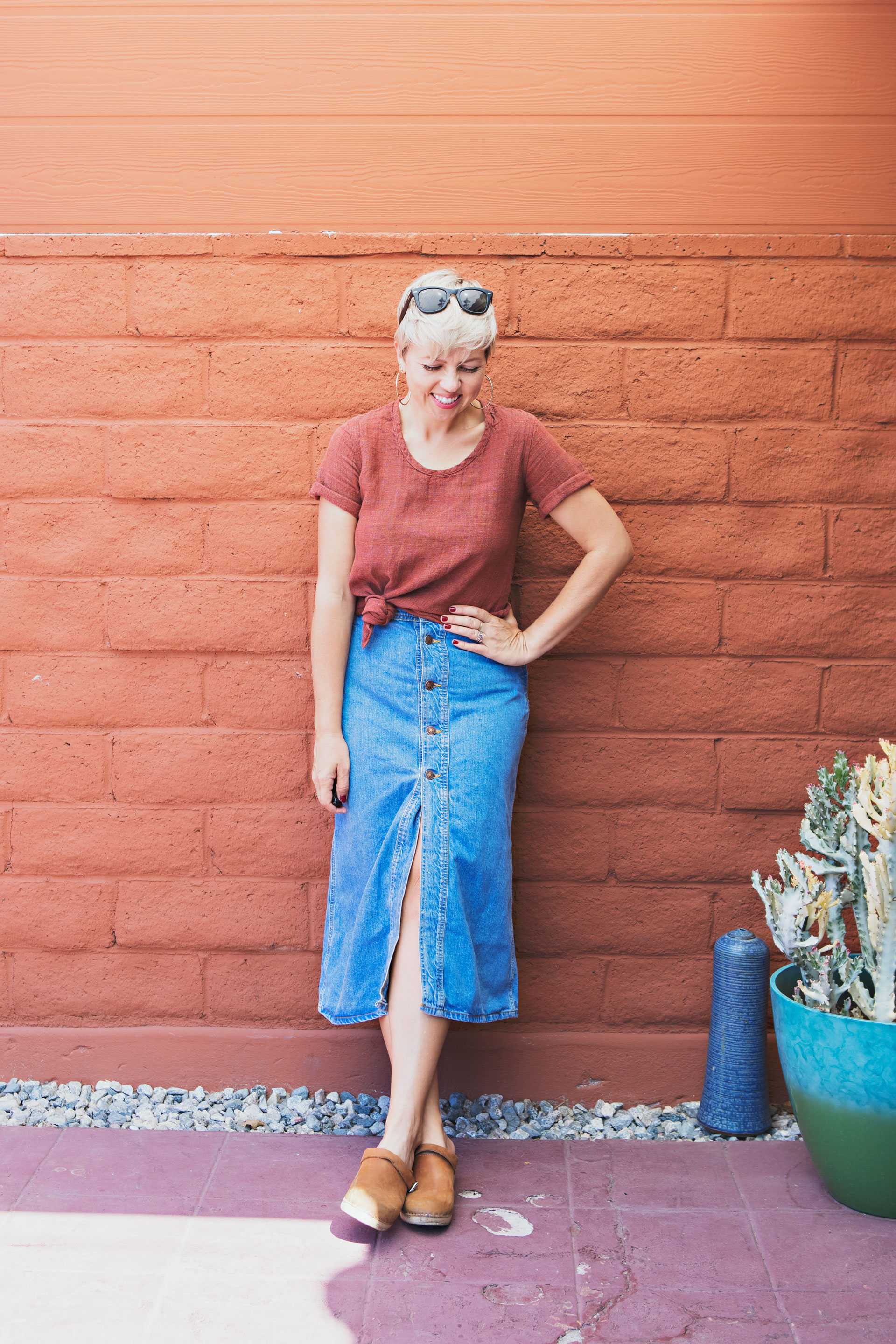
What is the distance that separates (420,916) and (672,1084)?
1020 millimetres

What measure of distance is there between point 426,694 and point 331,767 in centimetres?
28

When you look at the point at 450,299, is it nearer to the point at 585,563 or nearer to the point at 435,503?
the point at 435,503

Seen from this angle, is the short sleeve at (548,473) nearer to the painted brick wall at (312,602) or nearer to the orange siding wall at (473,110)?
the painted brick wall at (312,602)

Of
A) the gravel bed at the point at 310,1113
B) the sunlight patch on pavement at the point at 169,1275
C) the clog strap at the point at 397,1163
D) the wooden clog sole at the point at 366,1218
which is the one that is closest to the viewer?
the sunlight patch on pavement at the point at 169,1275

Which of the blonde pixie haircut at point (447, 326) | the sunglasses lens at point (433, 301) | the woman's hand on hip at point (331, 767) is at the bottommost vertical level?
the woman's hand on hip at point (331, 767)

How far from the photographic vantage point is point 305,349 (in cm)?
290

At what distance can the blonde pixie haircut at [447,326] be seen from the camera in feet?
7.89

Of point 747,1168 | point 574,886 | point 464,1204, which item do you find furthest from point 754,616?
point 464,1204

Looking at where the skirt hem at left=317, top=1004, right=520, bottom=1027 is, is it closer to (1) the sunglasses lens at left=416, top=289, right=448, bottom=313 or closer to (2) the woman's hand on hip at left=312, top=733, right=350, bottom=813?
(2) the woman's hand on hip at left=312, top=733, right=350, bottom=813

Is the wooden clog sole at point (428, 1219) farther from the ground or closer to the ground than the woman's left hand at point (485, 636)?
closer to the ground

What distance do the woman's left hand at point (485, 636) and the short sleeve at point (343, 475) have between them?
0.35 meters

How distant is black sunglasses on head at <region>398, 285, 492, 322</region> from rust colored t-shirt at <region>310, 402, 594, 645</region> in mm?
283

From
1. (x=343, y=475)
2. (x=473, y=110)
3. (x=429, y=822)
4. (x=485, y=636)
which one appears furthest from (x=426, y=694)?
(x=473, y=110)

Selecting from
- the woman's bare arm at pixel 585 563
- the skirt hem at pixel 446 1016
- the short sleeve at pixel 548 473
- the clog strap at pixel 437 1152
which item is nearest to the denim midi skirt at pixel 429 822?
the skirt hem at pixel 446 1016
